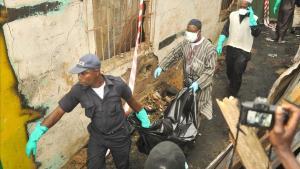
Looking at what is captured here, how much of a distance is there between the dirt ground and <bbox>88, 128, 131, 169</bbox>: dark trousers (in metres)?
0.98

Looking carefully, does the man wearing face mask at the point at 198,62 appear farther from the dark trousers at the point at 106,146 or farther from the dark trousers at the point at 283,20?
the dark trousers at the point at 283,20

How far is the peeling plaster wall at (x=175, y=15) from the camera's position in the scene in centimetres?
606

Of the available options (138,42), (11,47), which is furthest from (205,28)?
(11,47)

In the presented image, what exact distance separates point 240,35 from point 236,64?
571mm

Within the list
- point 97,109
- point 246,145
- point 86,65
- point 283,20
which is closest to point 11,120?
point 97,109

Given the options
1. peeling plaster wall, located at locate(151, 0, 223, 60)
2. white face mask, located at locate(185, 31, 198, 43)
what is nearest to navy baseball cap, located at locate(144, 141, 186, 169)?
white face mask, located at locate(185, 31, 198, 43)

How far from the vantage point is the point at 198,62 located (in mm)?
4992

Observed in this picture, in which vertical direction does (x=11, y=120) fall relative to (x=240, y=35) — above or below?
below

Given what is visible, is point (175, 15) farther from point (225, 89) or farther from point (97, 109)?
point (97, 109)

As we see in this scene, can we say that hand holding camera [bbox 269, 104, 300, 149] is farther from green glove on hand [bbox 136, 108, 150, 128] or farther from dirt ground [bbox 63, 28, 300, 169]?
dirt ground [bbox 63, 28, 300, 169]

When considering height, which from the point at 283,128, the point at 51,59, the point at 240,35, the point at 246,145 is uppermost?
the point at 283,128

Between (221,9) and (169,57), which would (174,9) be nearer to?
(169,57)

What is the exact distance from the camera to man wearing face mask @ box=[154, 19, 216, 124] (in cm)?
488

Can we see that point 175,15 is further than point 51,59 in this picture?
Yes
